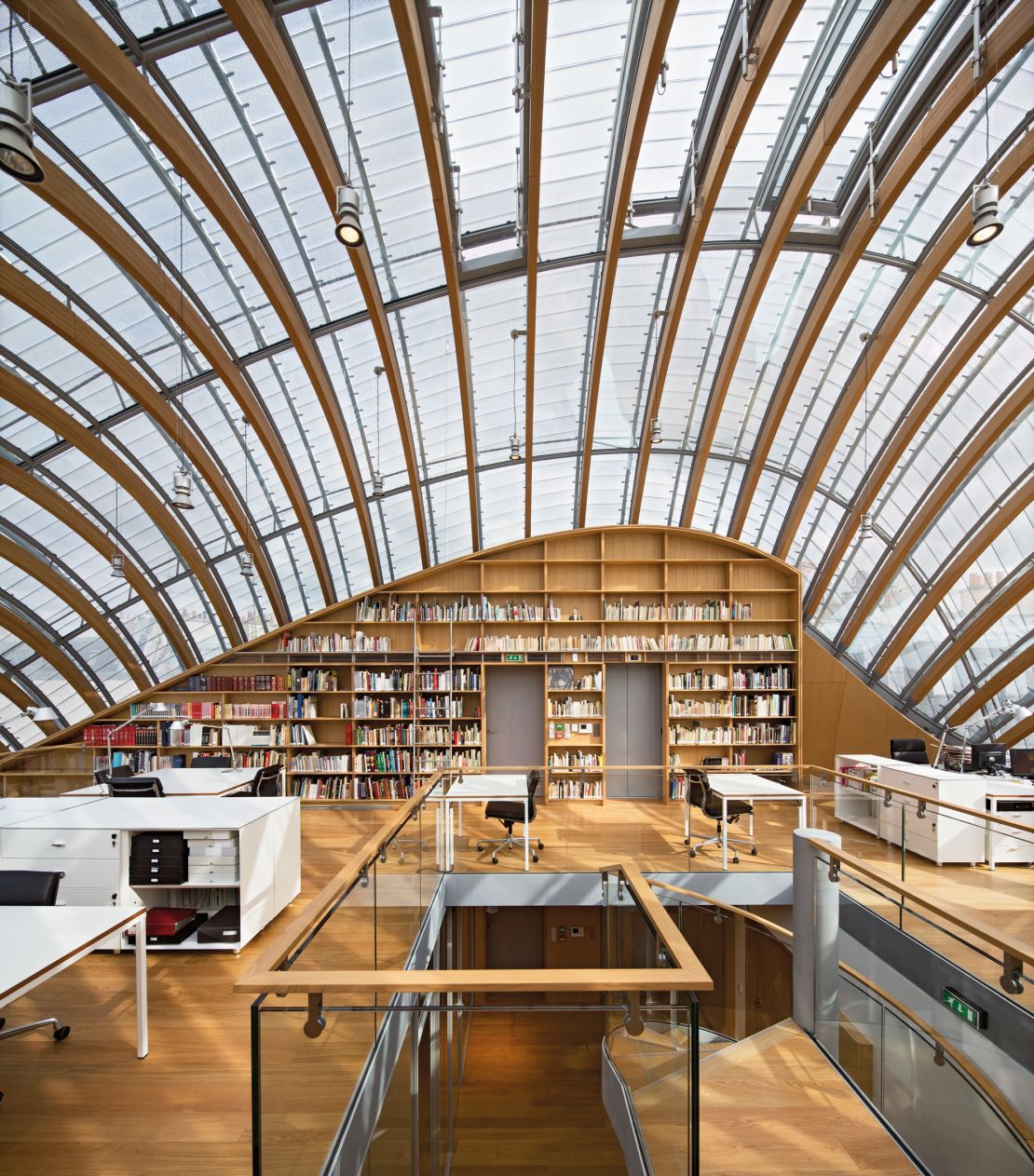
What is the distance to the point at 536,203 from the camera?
580 cm

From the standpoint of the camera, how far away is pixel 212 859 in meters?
4.36

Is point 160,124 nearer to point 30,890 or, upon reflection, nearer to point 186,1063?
point 30,890

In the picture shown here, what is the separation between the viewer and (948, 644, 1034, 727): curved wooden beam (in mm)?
9617

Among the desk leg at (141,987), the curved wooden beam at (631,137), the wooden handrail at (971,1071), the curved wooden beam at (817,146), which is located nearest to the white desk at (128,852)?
the desk leg at (141,987)

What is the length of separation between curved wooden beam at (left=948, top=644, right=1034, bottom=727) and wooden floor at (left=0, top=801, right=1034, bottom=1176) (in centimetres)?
547

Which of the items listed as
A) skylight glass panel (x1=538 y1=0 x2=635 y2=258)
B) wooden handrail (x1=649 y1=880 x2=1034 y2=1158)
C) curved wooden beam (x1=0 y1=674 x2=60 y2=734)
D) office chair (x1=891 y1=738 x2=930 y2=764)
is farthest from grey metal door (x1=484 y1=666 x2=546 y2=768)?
curved wooden beam (x1=0 y1=674 x2=60 y2=734)

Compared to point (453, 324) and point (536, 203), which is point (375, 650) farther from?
point (536, 203)

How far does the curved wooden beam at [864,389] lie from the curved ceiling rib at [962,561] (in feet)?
4.17

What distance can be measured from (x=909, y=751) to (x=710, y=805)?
314 centimetres

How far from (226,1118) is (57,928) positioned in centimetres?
104

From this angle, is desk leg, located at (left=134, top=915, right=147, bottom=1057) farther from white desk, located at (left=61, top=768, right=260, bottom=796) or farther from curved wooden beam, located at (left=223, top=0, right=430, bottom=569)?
curved wooden beam, located at (left=223, top=0, right=430, bottom=569)

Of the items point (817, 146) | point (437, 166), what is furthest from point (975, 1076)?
point (437, 166)

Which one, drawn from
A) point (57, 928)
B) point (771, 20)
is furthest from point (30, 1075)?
point (771, 20)

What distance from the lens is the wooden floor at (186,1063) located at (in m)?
1.95
